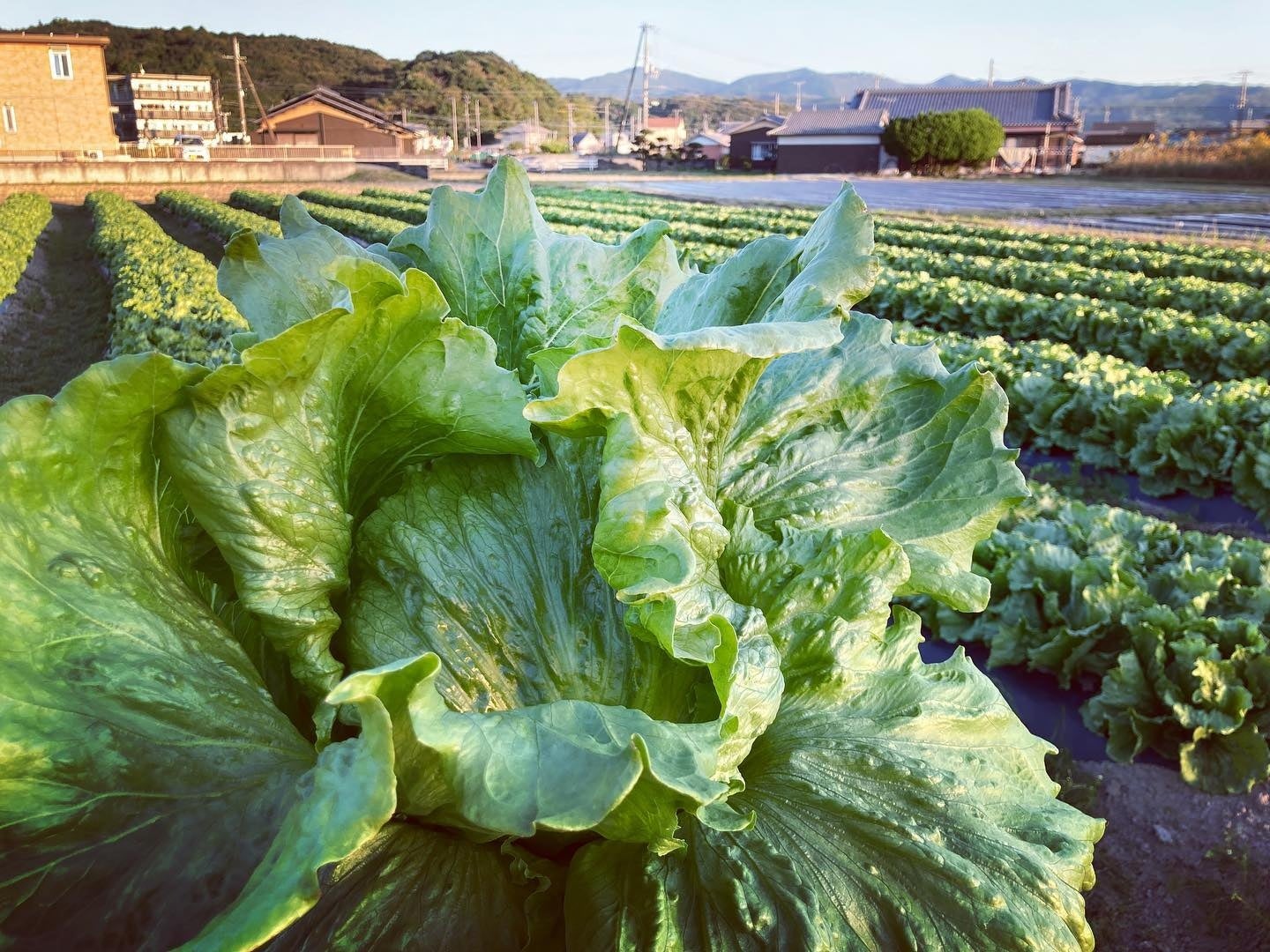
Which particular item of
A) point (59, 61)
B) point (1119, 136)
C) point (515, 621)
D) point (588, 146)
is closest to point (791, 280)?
point (515, 621)

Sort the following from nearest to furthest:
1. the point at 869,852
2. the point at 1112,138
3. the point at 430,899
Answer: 1. the point at 430,899
2. the point at 869,852
3. the point at 1112,138

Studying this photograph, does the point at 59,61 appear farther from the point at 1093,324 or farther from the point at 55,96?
the point at 1093,324

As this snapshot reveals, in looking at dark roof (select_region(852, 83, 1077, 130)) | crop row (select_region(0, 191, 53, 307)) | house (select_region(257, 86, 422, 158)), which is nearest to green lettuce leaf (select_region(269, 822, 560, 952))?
crop row (select_region(0, 191, 53, 307))

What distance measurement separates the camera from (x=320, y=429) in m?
1.26

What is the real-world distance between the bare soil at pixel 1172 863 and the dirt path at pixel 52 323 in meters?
9.35

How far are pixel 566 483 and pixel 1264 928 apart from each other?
3.31 meters

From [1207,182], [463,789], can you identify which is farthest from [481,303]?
[1207,182]

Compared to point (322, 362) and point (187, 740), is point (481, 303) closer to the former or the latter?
point (322, 362)

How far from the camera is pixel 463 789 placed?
94 cm

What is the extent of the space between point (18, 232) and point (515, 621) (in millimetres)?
26264

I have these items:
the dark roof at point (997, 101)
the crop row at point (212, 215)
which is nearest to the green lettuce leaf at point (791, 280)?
the crop row at point (212, 215)

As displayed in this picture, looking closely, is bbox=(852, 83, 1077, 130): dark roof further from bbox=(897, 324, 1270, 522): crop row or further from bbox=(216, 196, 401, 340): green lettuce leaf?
bbox=(216, 196, 401, 340): green lettuce leaf

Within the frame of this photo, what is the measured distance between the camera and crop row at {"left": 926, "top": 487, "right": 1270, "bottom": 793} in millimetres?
3984

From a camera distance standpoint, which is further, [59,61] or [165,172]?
[59,61]
